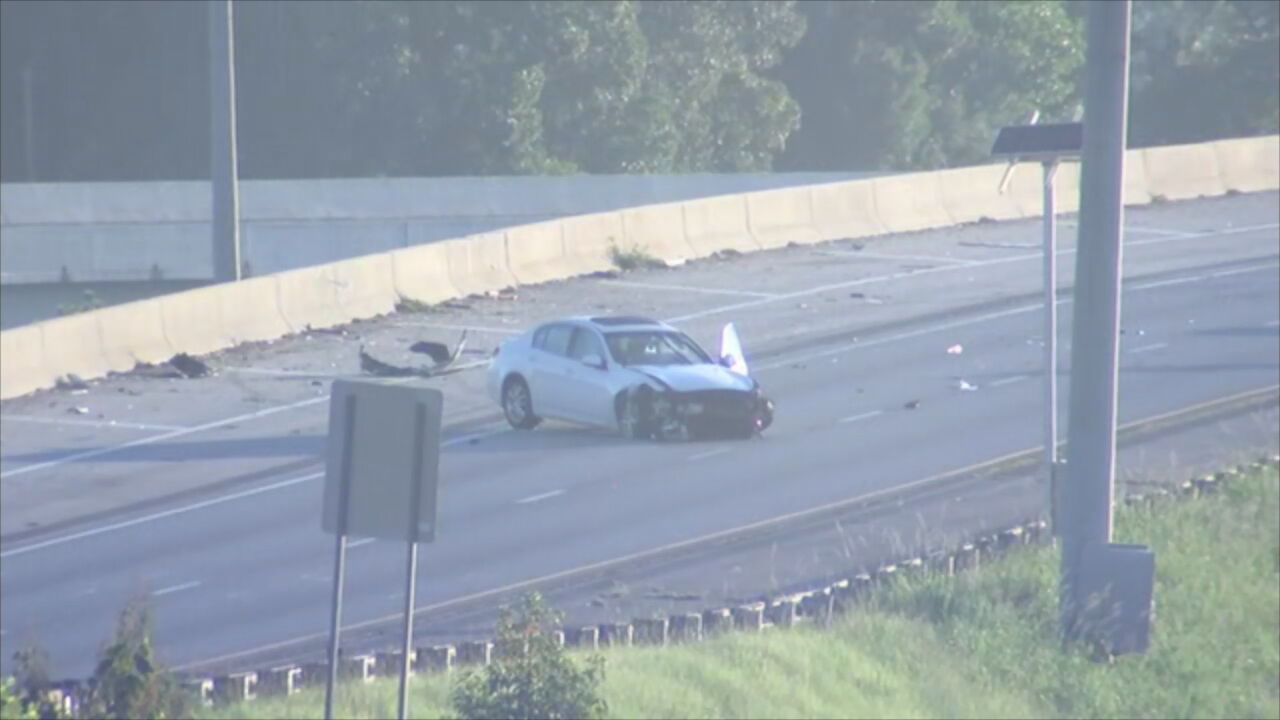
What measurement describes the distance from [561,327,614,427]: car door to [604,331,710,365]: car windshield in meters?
0.19

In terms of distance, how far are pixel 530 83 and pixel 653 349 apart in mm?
36153

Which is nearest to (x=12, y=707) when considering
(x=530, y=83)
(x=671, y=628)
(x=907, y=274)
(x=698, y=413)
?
(x=671, y=628)

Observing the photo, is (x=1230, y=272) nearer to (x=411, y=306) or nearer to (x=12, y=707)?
(x=411, y=306)

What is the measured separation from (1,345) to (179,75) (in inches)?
1548

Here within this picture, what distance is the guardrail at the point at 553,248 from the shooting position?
99.4ft

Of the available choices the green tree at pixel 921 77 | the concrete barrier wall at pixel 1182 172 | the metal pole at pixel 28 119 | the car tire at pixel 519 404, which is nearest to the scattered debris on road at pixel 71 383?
the car tire at pixel 519 404

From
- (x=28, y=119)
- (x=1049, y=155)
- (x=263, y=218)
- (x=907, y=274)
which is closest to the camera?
(x=1049, y=155)

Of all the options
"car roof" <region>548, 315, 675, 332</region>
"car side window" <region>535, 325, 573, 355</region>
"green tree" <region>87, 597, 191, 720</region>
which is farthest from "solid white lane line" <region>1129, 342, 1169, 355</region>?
"green tree" <region>87, 597, 191, 720</region>

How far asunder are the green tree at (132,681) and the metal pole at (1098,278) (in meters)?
7.58

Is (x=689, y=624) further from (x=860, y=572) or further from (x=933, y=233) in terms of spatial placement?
(x=933, y=233)

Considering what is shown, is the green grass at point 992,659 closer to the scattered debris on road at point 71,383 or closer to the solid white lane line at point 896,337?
the solid white lane line at point 896,337

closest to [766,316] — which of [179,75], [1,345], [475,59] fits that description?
[1,345]

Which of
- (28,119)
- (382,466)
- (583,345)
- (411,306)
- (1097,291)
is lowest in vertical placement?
(411,306)

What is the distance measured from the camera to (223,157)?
32.6 metres
